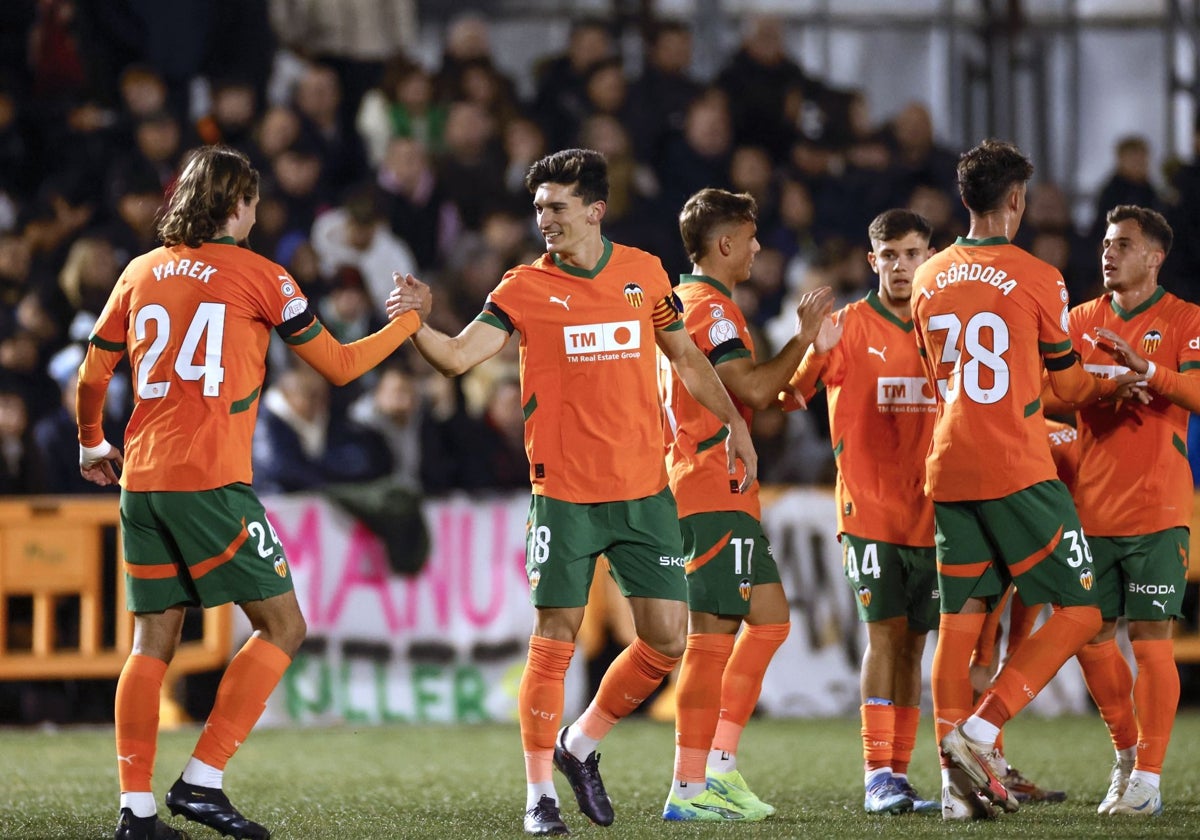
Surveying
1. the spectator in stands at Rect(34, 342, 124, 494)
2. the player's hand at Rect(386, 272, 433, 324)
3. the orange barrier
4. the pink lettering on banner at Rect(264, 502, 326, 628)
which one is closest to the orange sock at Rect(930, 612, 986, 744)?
the player's hand at Rect(386, 272, 433, 324)

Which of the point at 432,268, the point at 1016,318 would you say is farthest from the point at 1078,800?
the point at 432,268

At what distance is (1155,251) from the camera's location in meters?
7.21

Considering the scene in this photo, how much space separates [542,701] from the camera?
6.29m

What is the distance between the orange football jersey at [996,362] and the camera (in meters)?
6.49

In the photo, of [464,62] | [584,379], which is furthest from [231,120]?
[584,379]

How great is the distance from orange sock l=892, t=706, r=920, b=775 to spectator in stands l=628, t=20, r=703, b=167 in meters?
7.81

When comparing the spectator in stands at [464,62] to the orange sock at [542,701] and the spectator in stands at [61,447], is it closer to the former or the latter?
the spectator in stands at [61,447]

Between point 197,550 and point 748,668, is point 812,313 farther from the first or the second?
point 197,550

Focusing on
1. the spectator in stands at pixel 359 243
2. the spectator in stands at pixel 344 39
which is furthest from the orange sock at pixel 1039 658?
the spectator in stands at pixel 344 39

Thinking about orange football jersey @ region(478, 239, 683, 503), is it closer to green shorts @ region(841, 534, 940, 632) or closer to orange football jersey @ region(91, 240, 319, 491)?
orange football jersey @ region(91, 240, 319, 491)

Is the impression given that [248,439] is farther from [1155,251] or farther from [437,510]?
[437,510]

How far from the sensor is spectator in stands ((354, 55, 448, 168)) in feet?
46.5

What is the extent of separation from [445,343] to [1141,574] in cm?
289

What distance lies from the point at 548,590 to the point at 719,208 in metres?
1.82
